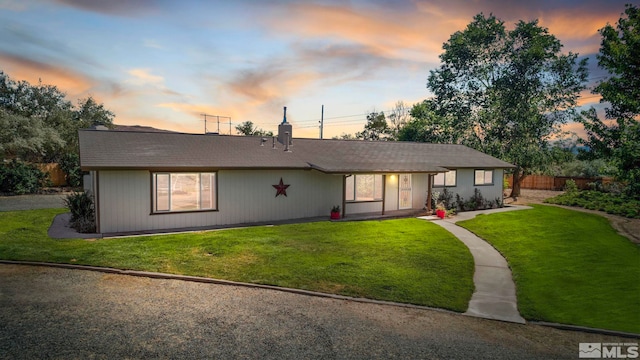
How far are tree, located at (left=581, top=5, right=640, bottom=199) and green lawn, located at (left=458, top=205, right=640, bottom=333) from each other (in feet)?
11.8

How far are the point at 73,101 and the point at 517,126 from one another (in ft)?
164

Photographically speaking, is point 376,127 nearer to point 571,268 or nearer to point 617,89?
point 617,89

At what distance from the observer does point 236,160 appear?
56.3 feet

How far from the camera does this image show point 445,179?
2355cm

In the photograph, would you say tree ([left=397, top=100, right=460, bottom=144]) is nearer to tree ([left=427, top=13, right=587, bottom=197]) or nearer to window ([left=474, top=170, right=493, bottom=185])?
tree ([left=427, top=13, right=587, bottom=197])

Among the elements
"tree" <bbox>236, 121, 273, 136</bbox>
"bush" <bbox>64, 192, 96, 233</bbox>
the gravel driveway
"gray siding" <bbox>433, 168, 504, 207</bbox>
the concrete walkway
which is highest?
"tree" <bbox>236, 121, 273, 136</bbox>

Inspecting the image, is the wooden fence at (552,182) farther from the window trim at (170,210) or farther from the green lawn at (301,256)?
the window trim at (170,210)

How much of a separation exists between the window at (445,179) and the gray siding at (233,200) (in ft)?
24.5

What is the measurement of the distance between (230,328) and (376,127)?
5455 cm

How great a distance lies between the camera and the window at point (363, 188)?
19875 millimetres

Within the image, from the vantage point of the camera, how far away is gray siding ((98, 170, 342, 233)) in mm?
14375

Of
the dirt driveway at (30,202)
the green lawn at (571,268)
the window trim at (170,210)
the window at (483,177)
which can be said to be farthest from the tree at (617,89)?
the dirt driveway at (30,202)

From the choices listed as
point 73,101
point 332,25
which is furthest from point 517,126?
point 73,101

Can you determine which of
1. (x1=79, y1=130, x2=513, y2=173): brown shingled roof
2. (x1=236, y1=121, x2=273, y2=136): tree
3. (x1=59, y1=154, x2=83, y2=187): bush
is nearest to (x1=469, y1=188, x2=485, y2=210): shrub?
(x1=79, y1=130, x2=513, y2=173): brown shingled roof
